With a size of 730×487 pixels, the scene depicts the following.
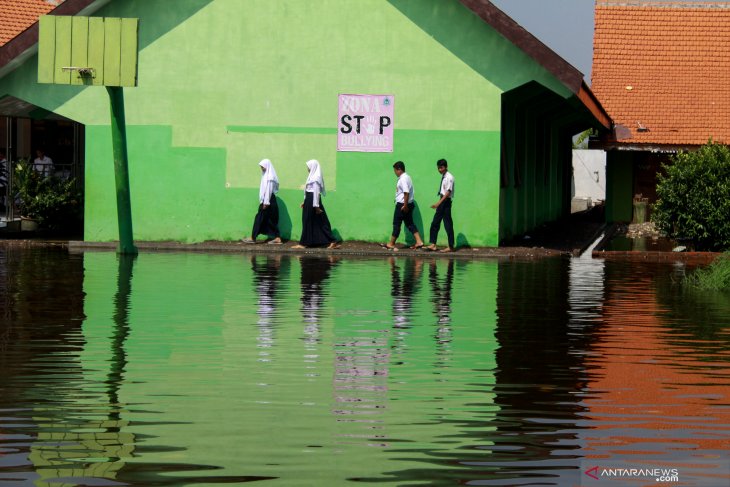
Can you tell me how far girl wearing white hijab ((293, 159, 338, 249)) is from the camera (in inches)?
1020

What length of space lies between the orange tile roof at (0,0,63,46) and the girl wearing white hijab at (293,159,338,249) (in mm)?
10606

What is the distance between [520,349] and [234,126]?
1576 cm

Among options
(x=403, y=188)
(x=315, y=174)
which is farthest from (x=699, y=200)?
(x=315, y=174)

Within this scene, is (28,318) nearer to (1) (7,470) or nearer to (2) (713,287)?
(1) (7,470)

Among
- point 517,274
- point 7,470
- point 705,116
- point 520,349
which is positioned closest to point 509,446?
point 7,470

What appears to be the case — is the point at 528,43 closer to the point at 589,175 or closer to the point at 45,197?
the point at 45,197

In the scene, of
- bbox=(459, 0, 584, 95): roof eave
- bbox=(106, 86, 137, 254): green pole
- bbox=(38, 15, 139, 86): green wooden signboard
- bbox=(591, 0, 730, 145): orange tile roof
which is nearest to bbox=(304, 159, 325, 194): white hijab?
bbox=(106, 86, 137, 254): green pole

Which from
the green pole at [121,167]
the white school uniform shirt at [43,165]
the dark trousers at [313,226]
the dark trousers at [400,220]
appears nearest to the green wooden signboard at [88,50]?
the green pole at [121,167]

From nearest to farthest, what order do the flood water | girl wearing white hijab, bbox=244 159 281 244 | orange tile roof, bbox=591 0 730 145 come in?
the flood water
girl wearing white hijab, bbox=244 159 281 244
orange tile roof, bbox=591 0 730 145

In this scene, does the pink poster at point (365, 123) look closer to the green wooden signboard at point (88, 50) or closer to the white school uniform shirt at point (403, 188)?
the white school uniform shirt at point (403, 188)

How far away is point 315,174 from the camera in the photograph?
85.0 ft

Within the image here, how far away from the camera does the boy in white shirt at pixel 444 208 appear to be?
83.5 ft

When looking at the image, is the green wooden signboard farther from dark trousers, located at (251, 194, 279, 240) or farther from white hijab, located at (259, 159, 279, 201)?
dark trousers, located at (251, 194, 279, 240)

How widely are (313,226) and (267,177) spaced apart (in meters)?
1.24
